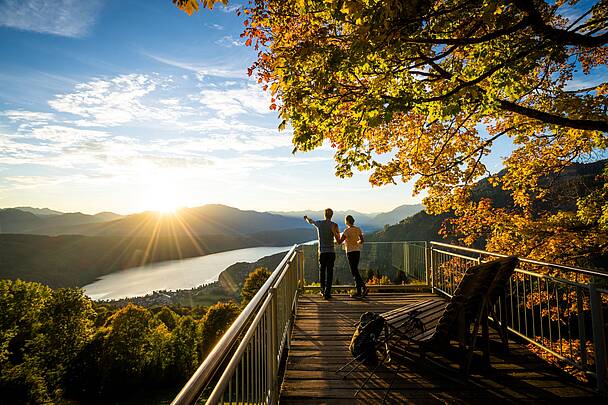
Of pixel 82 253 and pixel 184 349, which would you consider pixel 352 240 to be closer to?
pixel 184 349

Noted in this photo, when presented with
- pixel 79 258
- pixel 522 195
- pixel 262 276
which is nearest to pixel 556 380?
pixel 522 195

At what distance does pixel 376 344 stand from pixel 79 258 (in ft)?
488

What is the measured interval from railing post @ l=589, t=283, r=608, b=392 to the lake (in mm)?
104021

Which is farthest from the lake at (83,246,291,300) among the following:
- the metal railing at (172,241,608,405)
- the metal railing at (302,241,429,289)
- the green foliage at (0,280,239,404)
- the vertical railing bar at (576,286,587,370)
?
the vertical railing bar at (576,286,587,370)

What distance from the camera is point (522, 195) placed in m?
10.6

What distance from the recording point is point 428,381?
403 cm

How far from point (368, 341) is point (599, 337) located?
8.21 ft

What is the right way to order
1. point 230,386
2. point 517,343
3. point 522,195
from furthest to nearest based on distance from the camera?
1. point 522,195
2. point 517,343
3. point 230,386

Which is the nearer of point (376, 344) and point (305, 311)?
point (376, 344)

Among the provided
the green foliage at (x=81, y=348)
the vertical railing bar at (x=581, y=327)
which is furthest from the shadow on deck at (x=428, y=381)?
the green foliage at (x=81, y=348)

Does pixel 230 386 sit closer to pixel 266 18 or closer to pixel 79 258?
pixel 266 18

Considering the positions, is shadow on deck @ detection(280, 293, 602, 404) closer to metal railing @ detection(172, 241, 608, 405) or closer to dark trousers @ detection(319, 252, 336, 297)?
metal railing @ detection(172, 241, 608, 405)

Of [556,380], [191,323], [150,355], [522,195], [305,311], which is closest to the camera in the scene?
[556,380]

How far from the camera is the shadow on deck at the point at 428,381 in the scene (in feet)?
12.0
